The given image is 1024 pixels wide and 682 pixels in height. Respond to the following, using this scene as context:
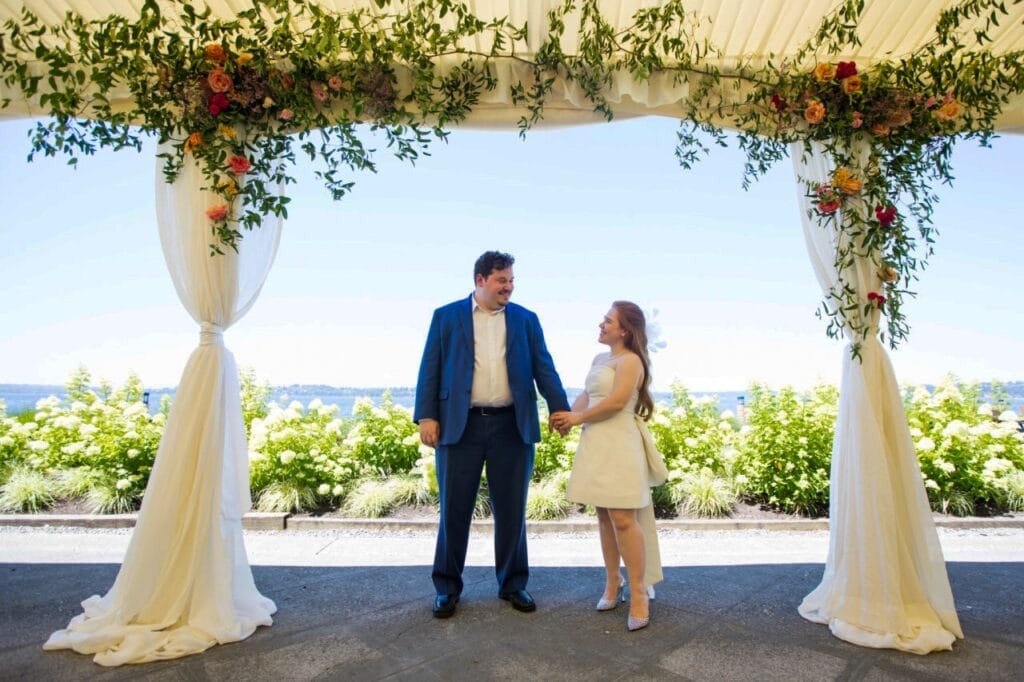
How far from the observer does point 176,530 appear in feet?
9.07

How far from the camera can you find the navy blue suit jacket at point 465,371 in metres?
3.05

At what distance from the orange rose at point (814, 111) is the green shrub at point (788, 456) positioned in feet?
9.83

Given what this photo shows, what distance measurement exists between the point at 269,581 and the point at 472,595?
1.15 metres

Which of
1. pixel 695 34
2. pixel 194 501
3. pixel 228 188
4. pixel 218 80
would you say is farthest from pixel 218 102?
pixel 695 34

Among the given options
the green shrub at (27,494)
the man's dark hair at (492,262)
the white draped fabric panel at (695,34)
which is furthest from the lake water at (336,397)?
the white draped fabric panel at (695,34)

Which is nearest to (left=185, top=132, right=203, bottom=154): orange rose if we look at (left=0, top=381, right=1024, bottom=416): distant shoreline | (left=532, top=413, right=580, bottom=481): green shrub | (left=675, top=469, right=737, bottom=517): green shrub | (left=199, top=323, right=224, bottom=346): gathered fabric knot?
(left=199, top=323, right=224, bottom=346): gathered fabric knot

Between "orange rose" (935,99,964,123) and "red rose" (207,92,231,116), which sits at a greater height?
"red rose" (207,92,231,116)

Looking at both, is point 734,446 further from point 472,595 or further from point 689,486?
point 472,595

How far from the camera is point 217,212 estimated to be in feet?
9.32

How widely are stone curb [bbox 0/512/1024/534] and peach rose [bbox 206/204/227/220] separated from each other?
270 cm

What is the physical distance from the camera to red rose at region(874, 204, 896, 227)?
116 inches

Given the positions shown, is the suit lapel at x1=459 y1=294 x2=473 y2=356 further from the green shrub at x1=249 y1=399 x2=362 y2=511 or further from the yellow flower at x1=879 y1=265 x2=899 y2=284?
the green shrub at x1=249 y1=399 x2=362 y2=511

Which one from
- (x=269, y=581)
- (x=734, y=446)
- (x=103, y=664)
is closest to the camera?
(x=103, y=664)

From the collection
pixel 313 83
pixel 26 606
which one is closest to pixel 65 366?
pixel 26 606
